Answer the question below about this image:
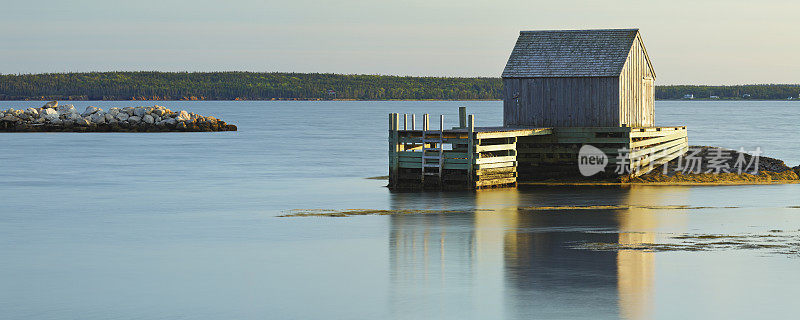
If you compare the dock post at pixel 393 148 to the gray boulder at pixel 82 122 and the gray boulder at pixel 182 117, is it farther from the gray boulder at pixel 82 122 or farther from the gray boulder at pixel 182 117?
the gray boulder at pixel 82 122

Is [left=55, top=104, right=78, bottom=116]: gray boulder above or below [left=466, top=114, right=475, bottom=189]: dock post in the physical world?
above

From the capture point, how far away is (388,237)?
2064 centimetres

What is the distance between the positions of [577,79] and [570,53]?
3.72 ft

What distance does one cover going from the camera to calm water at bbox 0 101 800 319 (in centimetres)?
1355

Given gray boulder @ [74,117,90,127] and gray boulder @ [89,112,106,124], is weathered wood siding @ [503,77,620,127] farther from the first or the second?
gray boulder @ [89,112,106,124]

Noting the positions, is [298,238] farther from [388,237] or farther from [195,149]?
[195,149]

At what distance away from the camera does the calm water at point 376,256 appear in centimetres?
1355

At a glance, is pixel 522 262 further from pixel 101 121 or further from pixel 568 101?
pixel 101 121

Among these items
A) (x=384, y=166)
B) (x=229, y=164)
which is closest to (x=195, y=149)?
(x=229, y=164)

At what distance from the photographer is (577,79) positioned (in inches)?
1352

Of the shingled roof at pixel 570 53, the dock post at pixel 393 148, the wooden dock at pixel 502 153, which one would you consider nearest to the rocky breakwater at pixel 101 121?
the wooden dock at pixel 502 153

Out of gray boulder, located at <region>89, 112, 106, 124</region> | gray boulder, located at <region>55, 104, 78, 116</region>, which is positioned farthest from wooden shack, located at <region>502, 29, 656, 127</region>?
gray boulder, located at <region>55, 104, 78, 116</region>

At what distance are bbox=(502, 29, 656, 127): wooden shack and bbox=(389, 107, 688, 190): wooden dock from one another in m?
0.74

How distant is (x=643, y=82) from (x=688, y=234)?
16.4 meters
